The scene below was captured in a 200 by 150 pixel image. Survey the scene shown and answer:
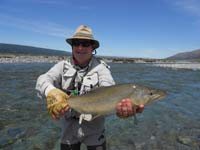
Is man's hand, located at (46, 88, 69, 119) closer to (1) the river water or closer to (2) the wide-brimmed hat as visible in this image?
(2) the wide-brimmed hat

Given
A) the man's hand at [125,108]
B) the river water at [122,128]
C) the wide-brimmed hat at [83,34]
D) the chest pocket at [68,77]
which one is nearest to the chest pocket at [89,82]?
the chest pocket at [68,77]

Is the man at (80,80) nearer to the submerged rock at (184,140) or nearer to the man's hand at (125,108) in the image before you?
the man's hand at (125,108)

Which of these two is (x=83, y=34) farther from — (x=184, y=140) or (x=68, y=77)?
(x=184, y=140)

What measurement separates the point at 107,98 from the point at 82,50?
3.42 feet

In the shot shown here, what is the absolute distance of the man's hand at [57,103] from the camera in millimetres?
4430

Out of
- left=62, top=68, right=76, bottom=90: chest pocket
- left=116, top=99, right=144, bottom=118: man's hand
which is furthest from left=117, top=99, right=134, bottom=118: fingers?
left=62, top=68, right=76, bottom=90: chest pocket

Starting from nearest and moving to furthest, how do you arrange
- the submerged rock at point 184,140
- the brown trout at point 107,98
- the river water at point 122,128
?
1. the brown trout at point 107,98
2. the river water at point 122,128
3. the submerged rock at point 184,140

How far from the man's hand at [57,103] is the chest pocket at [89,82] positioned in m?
0.45

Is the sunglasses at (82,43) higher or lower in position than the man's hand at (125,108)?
higher

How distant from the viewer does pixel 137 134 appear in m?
10.5

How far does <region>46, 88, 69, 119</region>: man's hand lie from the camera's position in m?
4.43

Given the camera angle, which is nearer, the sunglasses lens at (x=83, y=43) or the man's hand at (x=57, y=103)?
the man's hand at (x=57, y=103)

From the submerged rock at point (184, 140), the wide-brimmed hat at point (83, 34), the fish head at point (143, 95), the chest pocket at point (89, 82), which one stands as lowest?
the submerged rock at point (184, 140)

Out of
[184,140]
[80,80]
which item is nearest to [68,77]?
[80,80]
